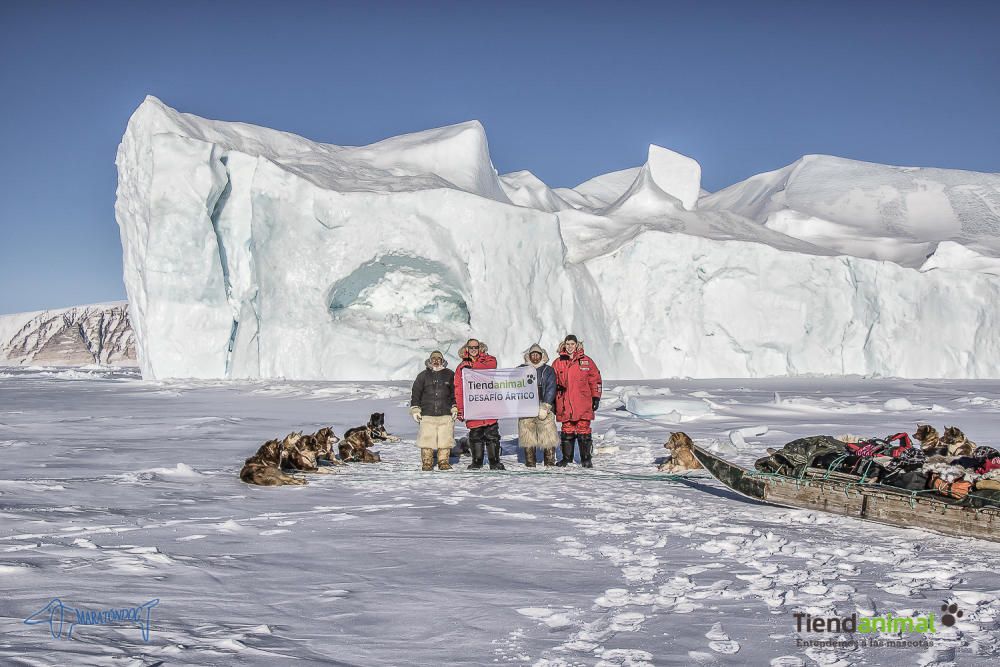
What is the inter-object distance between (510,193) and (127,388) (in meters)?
20.8

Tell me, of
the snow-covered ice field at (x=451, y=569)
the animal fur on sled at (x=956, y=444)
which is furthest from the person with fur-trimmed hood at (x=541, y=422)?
the animal fur on sled at (x=956, y=444)

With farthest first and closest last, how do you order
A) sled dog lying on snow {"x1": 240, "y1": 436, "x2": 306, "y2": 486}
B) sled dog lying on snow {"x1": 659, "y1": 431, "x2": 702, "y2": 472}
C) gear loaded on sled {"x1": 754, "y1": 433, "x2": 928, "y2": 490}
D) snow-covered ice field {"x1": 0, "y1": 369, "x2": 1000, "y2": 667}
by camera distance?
sled dog lying on snow {"x1": 659, "y1": 431, "x2": 702, "y2": 472}, sled dog lying on snow {"x1": 240, "y1": 436, "x2": 306, "y2": 486}, gear loaded on sled {"x1": 754, "y1": 433, "x2": 928, "y2": 490}, snow-covered ice field {"x1": 0, "y1": 369, "x2": 1000, "y2": 667}

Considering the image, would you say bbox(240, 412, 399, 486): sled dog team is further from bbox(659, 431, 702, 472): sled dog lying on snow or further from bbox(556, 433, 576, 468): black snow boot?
bbox(659, 431, 702, 472): sled dog lying on snow

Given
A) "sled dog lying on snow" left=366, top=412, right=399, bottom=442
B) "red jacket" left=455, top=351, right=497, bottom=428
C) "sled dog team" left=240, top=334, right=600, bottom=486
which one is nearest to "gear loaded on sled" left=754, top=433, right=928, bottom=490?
"sled dog team" left=240, top=334, right=600, bottom=486

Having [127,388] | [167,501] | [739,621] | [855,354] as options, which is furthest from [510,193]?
[739,621]

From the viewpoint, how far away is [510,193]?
38.5 meters

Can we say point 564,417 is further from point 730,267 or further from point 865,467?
point 730,267

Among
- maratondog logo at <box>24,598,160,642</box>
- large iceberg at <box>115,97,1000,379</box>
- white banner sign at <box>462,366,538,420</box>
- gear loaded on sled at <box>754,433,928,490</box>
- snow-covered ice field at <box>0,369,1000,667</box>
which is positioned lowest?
snow-covered ice field at <box>0,369,1000,667</box>

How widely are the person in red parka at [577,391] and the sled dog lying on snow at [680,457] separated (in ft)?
2.85

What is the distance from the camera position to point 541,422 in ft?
28.9

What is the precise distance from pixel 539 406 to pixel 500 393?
1.49 ft

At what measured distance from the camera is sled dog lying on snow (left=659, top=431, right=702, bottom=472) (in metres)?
8.15

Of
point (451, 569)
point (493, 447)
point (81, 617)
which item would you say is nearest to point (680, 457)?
point (493, 447)

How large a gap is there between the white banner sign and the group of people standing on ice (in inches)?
3.0
